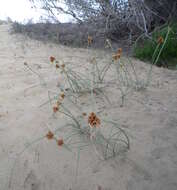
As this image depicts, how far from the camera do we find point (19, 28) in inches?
221

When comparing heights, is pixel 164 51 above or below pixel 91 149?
above

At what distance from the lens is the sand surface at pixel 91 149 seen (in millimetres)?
1334

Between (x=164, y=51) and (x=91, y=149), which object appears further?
(x=164, y=51)

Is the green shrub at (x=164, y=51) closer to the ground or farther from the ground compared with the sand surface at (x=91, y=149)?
farther from the ground

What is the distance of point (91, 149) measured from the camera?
156 centimetres

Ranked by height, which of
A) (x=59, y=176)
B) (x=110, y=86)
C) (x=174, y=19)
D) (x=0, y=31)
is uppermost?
(x=174, y=19)

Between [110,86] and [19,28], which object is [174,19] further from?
[19,28]

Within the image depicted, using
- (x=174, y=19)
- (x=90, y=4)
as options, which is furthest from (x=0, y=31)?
(x=174, y=19)

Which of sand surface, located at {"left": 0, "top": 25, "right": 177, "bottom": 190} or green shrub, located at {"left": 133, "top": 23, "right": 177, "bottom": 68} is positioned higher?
green shrub, located at {"left": 133, "top": 23, "right": 177, "bottom": 68}

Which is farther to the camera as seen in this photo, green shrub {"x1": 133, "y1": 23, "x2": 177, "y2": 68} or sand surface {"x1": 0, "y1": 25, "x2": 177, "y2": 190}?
green shrub {"x1": 133, "y1": 23, "x2": 177, "y2": 68}

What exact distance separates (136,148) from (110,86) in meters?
1.09

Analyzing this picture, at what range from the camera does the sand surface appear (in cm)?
133

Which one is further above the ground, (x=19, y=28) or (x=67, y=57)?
(x=19, y=28)

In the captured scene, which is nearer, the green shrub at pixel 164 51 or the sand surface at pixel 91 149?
the sand surface at pixel 91 149
